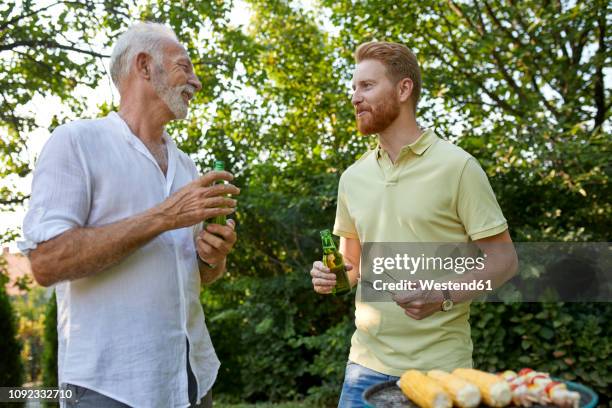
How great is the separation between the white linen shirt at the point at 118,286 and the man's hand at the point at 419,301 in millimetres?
827

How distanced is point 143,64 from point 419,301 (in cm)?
143

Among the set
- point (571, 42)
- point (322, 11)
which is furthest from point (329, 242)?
point (322, 11)

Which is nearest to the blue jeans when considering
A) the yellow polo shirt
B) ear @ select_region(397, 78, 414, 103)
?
the yellow polo shirt

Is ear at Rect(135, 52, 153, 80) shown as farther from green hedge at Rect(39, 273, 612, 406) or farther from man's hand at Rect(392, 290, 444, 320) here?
green hedge at Rect(39, 273, 612, 406)

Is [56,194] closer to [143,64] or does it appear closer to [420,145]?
[143,64]

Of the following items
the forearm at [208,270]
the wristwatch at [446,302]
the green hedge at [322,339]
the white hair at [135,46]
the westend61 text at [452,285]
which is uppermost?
the white hair at [135,46]

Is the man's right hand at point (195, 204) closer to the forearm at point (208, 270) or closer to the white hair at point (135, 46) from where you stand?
the forearm at point (208, 270)

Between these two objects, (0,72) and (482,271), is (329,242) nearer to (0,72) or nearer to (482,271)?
(482,271)

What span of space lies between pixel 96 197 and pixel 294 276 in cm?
556

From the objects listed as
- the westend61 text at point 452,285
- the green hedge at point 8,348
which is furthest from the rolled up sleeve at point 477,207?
the green hedge at point 8,348

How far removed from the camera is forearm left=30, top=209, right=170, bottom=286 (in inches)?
80.7

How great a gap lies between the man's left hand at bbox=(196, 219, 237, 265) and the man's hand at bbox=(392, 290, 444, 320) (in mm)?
722

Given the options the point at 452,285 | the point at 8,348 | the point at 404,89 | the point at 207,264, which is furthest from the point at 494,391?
the point at 8,348

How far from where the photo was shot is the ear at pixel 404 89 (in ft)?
8.86
